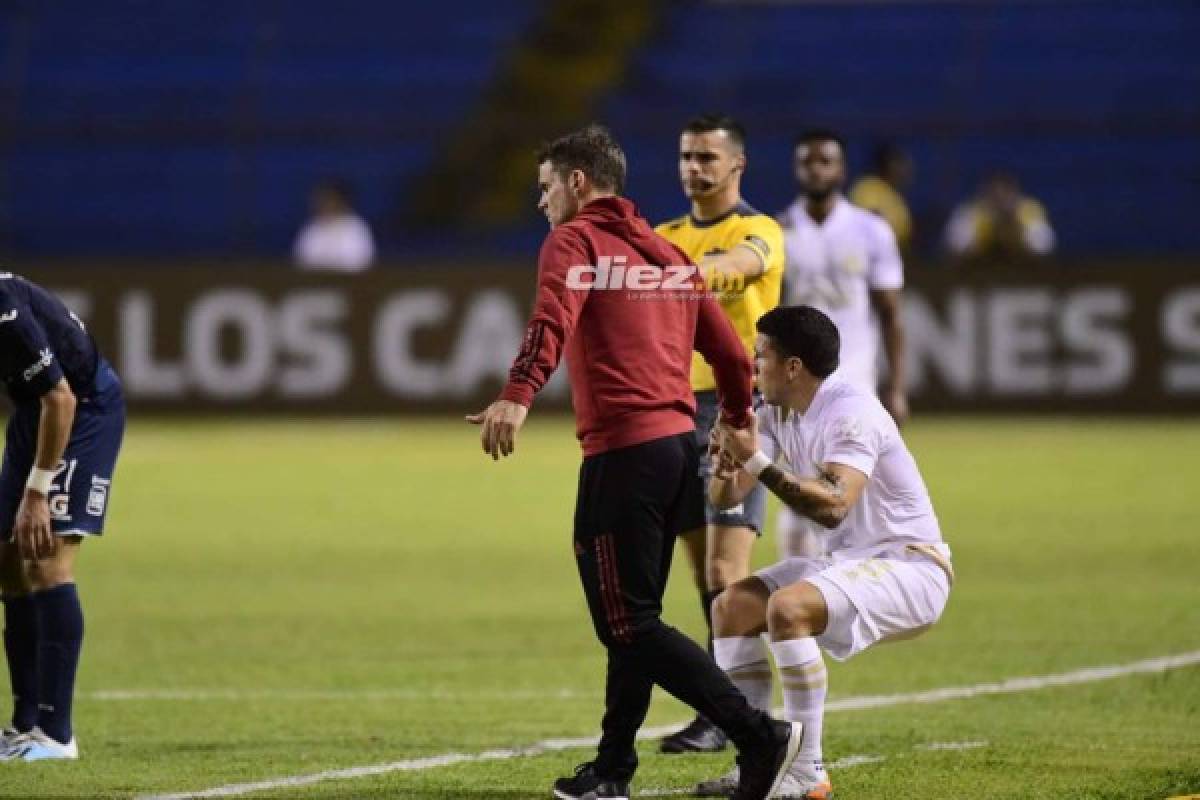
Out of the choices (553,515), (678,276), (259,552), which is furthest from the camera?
(553,515)

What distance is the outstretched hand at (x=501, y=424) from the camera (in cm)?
675

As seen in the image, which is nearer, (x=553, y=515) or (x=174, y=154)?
(x=553, y=515)

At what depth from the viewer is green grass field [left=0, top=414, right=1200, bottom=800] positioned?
8.21 metres

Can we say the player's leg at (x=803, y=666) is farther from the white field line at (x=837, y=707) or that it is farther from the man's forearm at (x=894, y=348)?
the man's forearm at (x=894, y=348)

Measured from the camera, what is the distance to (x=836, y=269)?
11500mm

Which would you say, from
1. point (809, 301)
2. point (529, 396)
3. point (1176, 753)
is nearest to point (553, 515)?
point (809, 301)

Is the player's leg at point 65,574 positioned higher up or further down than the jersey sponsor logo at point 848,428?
further down

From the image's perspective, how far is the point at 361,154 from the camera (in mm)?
28906

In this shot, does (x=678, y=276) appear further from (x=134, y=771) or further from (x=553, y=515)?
(x=553, y=515)

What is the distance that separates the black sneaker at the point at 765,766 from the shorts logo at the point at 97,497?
8.58 ft

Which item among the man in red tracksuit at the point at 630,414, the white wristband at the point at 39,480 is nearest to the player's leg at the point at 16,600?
the white wristband at the point at 39,480

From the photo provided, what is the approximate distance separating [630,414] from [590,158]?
806 mm

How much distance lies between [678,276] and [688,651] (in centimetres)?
116

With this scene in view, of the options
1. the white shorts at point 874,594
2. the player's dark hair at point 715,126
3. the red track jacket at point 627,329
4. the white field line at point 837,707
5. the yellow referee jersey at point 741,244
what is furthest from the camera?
the player's dark hair at point 715,126
